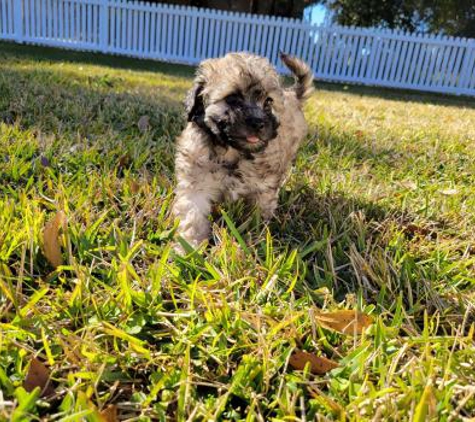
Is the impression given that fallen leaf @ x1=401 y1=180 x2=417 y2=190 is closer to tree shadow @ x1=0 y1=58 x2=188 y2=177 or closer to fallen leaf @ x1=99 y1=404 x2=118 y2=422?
tree shadow @ x1=0 y1=58 x2=188 y2=177

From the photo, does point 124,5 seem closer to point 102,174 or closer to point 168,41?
point 168,41

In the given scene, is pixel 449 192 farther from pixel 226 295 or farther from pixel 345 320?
pixel 226 295

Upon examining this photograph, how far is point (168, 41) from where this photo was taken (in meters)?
13.5

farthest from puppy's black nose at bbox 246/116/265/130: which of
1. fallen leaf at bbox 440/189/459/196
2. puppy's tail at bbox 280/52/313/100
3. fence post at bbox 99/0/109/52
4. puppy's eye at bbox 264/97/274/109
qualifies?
fence post at bbox 99/0/109/52

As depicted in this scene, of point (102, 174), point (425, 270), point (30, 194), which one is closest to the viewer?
point (425, 270)

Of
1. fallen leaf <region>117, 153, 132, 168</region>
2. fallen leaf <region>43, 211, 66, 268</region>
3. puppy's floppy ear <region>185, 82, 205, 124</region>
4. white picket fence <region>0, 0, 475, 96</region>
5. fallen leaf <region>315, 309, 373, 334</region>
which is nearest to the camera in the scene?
fallen leaf <region>315, 309, 373, 334</region>

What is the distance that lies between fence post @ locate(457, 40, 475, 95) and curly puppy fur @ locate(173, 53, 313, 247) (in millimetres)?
13318

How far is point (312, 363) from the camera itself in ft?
4.46

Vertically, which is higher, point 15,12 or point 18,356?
point 15,12

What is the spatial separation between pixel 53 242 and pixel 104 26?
43.3 feet

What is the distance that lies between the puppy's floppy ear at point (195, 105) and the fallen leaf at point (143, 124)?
126 cm

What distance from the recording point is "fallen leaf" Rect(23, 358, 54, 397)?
1204mm

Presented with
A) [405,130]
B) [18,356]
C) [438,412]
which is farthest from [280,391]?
[405,130]

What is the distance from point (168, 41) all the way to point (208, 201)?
12351 mm
